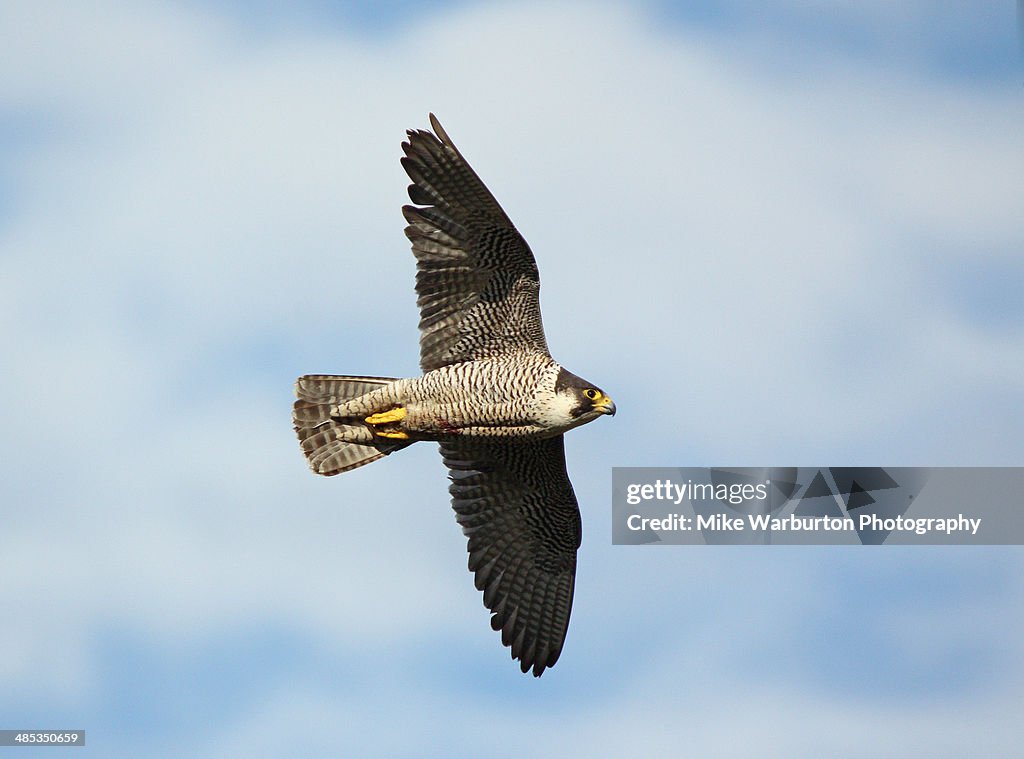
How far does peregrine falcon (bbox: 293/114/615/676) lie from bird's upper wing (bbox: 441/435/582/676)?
0.19ft

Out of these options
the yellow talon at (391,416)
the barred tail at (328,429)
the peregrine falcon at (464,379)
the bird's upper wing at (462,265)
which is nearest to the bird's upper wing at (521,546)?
the peregrine falcon at (464,379)

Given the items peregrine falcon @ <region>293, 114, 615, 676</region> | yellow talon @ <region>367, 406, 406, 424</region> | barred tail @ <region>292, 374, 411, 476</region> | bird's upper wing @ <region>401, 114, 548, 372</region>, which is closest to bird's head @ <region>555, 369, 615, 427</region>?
peregrine falcon @ <region>293, 114, 615, 676</region>

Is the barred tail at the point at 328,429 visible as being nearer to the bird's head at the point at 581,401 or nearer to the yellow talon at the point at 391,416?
the yellow talon at the point at 391,416

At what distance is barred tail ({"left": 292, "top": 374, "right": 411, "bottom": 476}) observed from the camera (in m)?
23.1

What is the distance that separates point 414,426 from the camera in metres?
22.4

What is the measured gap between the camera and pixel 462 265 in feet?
73.1

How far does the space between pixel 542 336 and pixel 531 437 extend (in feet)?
3.58

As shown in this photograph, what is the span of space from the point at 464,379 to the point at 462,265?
1161mm

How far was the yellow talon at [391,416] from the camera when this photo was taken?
22406 mm

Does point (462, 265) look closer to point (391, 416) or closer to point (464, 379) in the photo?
point (464, 379)

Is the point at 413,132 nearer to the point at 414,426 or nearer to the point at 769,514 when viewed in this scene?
the point at 414,426

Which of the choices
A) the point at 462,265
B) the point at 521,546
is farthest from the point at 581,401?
the point at 521,546

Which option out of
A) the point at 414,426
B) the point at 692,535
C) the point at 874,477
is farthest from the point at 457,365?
the point at 874,477

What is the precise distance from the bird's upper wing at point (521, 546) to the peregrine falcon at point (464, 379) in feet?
0.19
